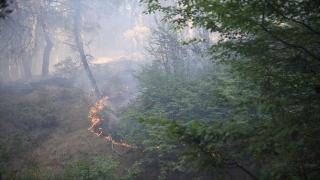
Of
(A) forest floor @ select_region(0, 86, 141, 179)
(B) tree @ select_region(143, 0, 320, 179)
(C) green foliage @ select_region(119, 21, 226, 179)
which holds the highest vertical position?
(B) tree @ select_region(143, 0, 320, 179)

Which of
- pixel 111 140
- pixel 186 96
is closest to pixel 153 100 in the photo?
pixel 186 96

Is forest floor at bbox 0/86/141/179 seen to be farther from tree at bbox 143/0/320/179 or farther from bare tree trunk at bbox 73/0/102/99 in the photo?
tree at bbox 143/0/320/179

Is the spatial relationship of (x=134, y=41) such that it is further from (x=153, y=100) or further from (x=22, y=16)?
(x=153, y=100)

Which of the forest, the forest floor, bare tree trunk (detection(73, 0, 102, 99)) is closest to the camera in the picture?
the forest

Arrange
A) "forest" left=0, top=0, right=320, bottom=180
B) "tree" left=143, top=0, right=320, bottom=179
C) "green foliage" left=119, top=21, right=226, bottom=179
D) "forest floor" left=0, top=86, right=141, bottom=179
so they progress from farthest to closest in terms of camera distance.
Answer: "forest floor" left=0, top=86, right=141, bottom=179 → "green foliage" left=119, top=21, right=226, bottom=179 → "forest" left=0, top=0, right=320, bottom=180 → "tree" left=143, top=0, right=320, bottom=179

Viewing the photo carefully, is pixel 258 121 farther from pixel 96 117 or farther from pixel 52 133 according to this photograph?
pixel 52 133

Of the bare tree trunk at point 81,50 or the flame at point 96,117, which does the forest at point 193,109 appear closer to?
the flame at point 96,117

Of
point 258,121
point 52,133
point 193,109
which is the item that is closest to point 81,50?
point 52,133

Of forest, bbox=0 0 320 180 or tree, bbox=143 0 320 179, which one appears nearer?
tree, bbox=143 0 320 179

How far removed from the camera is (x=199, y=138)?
8.12 feet

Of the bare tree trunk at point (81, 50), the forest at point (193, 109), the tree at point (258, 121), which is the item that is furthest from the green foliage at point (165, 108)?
the bare tree trunk at point (81, 50)

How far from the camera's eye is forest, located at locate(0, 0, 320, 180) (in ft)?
8.62

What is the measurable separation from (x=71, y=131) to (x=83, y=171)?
905 centimetres

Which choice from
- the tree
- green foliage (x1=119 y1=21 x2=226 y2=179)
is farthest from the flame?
the tree
